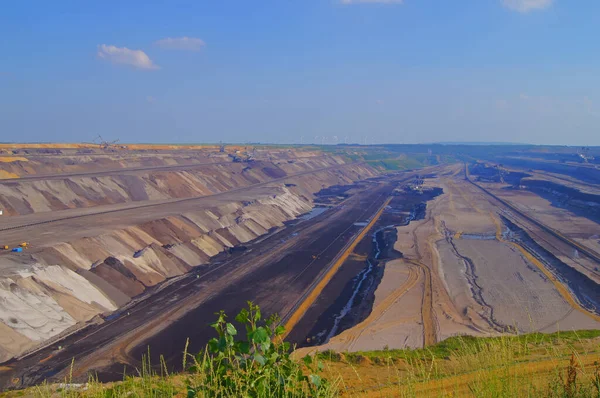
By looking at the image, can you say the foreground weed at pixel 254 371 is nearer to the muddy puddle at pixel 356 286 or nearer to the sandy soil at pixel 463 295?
the sandy soil at pixel 463 295

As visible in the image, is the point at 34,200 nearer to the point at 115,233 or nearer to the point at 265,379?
the point at 115,233

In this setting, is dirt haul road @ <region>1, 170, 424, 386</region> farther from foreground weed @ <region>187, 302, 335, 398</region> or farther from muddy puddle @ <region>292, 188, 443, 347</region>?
foreground weed @ <region>187, 302, 335, 398</region>

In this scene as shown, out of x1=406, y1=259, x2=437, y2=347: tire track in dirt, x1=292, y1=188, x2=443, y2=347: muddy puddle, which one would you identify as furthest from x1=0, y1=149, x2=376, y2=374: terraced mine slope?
x1=406, y1=259, x2=437, y2=347: tire track in dirt

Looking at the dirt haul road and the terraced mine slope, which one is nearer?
the dirt haul road

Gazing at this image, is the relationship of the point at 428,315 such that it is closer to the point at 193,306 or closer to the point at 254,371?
the point at 193,306

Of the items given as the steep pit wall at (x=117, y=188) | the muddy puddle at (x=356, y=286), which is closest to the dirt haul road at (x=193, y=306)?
the muddy puddle at (x=356, y=286)

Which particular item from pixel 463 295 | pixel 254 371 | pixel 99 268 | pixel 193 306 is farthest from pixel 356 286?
pixel 254 371
